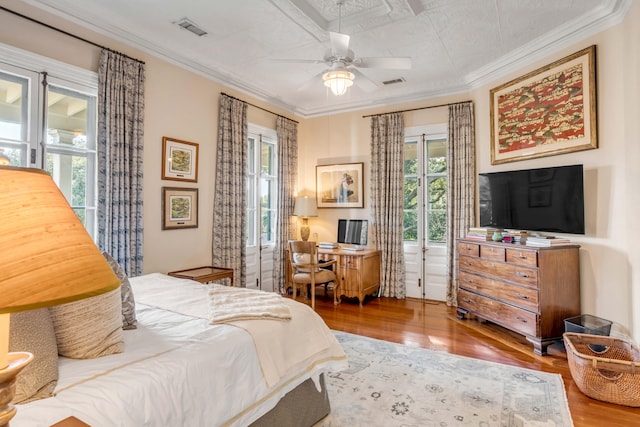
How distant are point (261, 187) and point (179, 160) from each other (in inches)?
60.1

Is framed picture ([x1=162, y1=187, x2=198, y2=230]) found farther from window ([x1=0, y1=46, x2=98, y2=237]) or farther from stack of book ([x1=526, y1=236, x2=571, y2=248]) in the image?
stack of book ([x1=526, y1=236, x2=571, y2=248])

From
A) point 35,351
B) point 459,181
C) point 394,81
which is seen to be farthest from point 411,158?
point 35,351

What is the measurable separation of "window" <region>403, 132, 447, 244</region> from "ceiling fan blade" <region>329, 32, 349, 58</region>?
275cm

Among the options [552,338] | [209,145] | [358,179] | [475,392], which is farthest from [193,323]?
[358,179]

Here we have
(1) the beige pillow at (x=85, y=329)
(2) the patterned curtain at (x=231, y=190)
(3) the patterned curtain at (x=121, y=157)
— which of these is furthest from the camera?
(2) the patterned curtain at (x=231, y=190)

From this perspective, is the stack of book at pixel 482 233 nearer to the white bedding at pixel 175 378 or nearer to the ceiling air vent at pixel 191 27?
the white bedding at pixel 175 378

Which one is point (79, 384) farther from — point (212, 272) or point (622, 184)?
point (622, 184)

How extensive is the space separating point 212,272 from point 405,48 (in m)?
3.37

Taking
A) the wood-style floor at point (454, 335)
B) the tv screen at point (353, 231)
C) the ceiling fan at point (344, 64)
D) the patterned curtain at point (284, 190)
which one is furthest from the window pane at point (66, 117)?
the tv screen at point (353, 231)

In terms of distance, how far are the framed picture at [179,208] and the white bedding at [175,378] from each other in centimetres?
190

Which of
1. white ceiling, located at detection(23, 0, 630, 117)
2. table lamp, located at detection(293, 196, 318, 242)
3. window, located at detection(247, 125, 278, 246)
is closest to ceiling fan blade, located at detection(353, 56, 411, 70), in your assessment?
white ceiling, located at detection(23, 0, 630, 117)

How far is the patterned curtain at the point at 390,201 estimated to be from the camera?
5262 mm

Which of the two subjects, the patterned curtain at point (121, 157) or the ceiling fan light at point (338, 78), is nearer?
the ceiling fan light at point (338, 78)

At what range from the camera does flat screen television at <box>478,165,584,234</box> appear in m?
3.29
